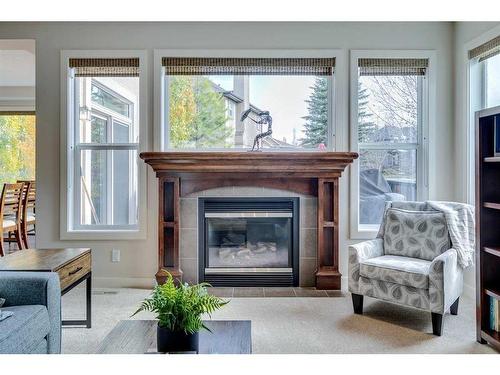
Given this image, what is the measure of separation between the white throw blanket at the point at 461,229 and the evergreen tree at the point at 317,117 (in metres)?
1.36

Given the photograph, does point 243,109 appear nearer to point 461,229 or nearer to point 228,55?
point 228,55

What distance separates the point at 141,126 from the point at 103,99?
57 centimetres

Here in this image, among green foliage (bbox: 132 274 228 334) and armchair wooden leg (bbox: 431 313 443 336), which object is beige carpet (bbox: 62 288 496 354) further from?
green foliage (bbox: 132 274 228 334)

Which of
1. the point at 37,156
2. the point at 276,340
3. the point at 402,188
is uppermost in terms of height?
the point at 37,156

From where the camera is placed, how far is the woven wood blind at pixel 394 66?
382 centimetres

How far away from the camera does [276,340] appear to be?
254 centimetres

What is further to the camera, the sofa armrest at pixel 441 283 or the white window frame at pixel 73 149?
the white window frame at pixel 73 149

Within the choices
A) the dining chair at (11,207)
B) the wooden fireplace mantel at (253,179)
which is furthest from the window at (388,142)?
the dining chair at (11,207)

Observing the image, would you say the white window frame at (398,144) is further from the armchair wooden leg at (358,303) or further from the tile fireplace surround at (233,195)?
the armchair wooden leg at (358,303)

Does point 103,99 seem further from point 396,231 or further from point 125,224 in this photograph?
point 396,231

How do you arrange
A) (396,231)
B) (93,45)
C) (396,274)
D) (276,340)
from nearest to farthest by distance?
1. (276,340)
2. (396,274)
3. (396,231)
4. (93,45)

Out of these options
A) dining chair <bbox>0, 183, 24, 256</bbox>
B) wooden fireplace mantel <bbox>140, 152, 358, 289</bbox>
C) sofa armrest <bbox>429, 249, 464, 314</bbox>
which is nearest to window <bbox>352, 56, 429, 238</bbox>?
wooden fireplace mantel <bbox>140, 152, 358, 289</bbox>

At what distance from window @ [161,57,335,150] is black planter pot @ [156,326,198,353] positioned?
8.37 feet
